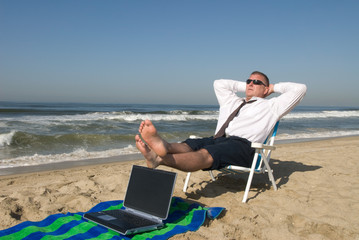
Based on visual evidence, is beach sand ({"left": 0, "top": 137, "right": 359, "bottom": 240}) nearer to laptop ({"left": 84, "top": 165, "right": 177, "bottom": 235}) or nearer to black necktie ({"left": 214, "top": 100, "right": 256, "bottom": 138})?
laptop ({"left": 84, "top": 165, "right": 177, "bottom": 235})

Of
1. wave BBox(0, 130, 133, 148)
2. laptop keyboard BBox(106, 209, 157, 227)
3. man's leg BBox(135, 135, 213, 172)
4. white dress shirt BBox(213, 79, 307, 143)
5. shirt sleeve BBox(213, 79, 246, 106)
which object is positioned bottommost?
wave BBox(0, 130, 133, 148)

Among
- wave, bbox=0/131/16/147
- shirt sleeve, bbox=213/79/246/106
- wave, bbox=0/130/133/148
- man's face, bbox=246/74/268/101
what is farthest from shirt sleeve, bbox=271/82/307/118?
wave, bbox=0/131/16/147

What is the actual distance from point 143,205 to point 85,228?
0.56m

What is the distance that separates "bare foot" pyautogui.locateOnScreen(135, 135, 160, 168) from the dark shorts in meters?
0.58

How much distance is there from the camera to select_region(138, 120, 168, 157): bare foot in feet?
8.51

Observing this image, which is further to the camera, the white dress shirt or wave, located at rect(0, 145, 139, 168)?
wave, located at rect(0, 145, 139, 168)

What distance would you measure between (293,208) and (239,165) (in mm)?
730

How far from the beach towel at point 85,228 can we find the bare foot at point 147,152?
52cm

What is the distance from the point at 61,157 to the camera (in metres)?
6.25

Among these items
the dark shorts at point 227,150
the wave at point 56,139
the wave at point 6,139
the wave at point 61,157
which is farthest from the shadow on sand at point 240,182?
the wave at point 6,139

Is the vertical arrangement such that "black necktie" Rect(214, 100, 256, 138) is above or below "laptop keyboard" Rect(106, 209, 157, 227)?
above

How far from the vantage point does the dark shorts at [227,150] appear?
3.13 metres

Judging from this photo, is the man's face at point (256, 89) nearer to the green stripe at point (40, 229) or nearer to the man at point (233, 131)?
the man at point (233, 131)

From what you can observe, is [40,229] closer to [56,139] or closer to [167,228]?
[167,228]
